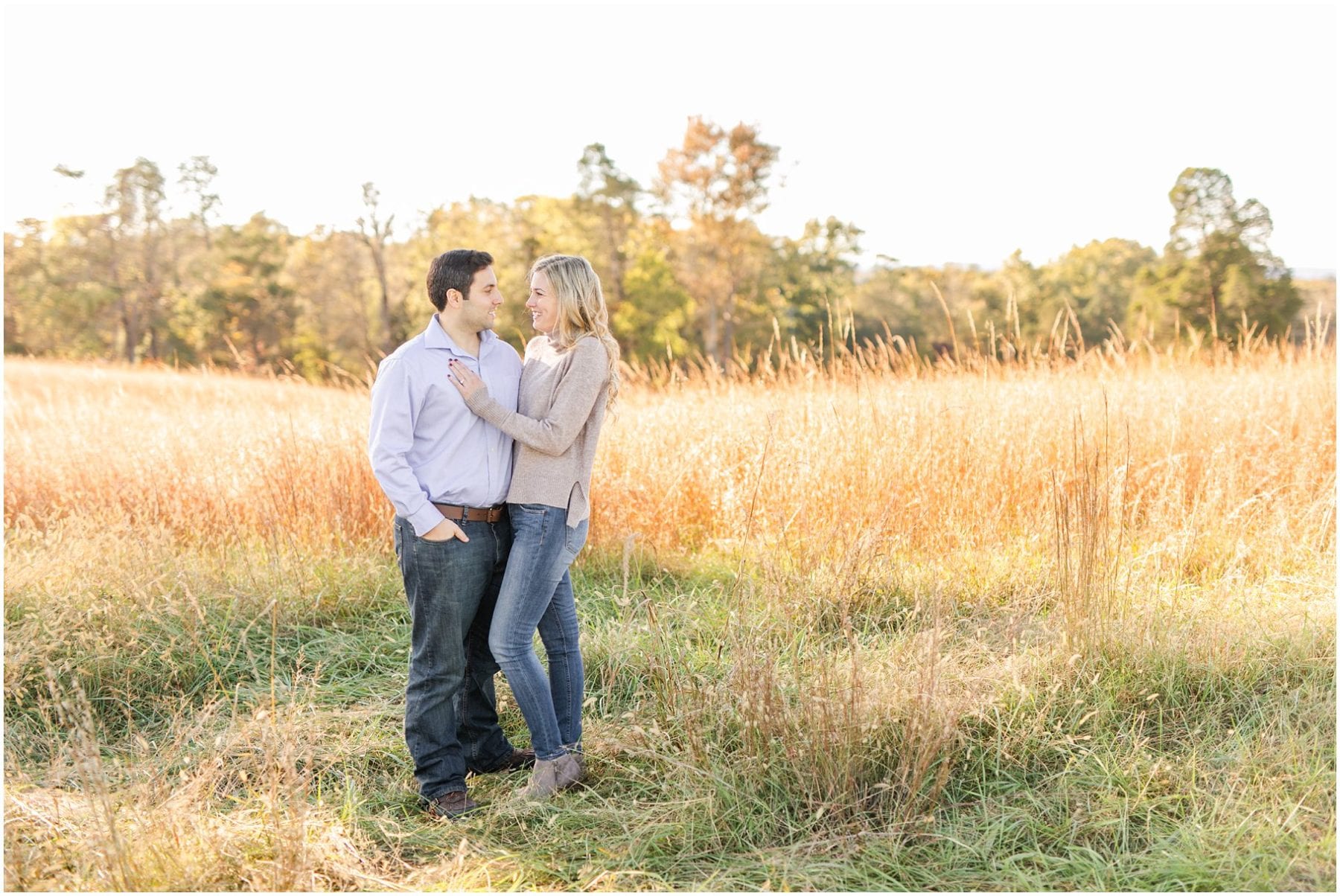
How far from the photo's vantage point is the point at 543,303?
9.87 ft

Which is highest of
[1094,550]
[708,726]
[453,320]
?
[453,320]

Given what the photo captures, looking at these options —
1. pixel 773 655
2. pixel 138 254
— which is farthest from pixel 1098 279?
pixel 773 655

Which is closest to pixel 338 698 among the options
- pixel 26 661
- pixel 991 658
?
pixel 26 661

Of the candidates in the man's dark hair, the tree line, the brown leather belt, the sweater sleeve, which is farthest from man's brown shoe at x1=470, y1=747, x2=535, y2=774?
the tree line

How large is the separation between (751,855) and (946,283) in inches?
1755

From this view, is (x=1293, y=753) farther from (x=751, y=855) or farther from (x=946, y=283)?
(x=946, y=283)

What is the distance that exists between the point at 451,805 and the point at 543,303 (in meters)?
1.59

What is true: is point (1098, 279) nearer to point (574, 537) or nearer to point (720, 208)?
point (720, 208)

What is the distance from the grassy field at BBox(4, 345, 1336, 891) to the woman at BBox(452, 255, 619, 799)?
0.93ft

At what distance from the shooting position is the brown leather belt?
298 cm

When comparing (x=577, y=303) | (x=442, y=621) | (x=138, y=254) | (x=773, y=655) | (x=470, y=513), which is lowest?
(x=773, y=655)

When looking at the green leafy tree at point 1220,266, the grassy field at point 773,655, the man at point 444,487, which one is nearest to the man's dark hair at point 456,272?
the man at point 444,487

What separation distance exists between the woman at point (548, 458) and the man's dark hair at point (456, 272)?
19cm

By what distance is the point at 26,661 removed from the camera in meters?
4.13
